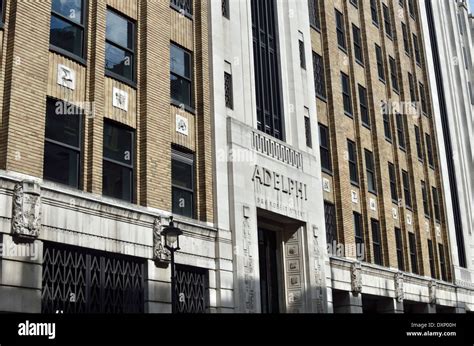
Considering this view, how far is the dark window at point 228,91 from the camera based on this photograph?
23.3 metres

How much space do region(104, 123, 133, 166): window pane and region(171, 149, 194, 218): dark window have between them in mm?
1744

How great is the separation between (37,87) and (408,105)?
26.3 m

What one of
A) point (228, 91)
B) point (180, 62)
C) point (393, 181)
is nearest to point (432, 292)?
point (393, 181)

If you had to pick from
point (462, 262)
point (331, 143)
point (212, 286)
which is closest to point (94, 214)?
point (212, 286)

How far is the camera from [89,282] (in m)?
16.4

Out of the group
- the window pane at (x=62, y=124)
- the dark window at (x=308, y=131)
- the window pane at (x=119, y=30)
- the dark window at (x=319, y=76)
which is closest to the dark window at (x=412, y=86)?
the dark window at (x=319, y=76)

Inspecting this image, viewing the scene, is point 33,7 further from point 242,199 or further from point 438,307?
point 438,307

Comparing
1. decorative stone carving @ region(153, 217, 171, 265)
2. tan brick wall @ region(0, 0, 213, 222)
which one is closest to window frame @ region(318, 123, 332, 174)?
tan brick wall @ region(0, 0, 213, 222)

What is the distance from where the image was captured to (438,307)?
35.9m

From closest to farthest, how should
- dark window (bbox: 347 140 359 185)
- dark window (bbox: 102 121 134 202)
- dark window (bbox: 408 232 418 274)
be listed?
1. dark window (bbox: 102 121 134 202)
2. dark window (bbox: 347 140 359 185)
3. dark window (bbox: 408 232 418 274)

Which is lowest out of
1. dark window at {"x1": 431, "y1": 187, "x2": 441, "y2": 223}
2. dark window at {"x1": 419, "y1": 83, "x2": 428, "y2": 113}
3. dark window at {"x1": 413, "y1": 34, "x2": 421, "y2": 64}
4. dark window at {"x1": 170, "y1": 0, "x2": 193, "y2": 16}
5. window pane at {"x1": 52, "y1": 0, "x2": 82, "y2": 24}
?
dark window at {"x1": 431, "y1": 187, "x2": 441, "y2": 223}

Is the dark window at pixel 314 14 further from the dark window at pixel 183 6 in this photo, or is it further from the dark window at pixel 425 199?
the dark window at pixel 425 199

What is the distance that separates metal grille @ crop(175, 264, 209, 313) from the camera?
19.2 m

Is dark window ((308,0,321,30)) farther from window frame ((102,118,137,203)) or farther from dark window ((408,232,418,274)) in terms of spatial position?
window frame ((102,118,137,203))
